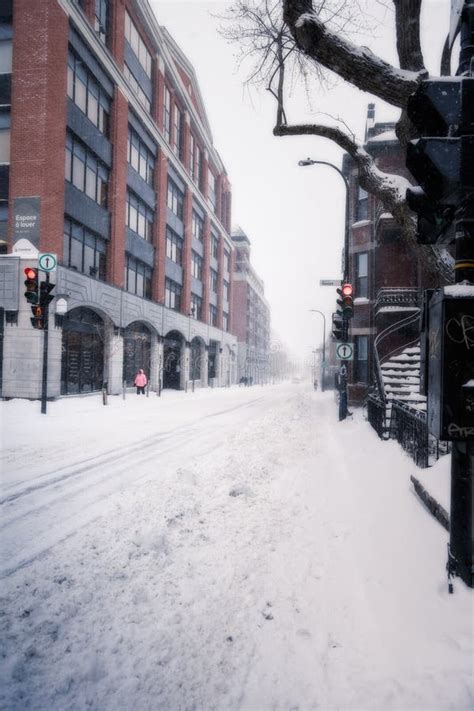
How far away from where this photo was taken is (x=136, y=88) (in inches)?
1049

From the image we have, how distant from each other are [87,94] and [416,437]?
24816 millimetres

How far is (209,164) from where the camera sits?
43.7 metres

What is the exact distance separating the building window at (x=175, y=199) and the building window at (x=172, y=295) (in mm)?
6622

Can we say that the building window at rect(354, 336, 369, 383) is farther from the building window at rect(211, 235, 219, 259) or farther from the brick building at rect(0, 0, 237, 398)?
the building window at rect(211, 235, 219, 259)

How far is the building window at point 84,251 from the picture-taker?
19.6 metres

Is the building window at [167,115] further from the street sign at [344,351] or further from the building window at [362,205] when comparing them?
the street sign at [344,351]

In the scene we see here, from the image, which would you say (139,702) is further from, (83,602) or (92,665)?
(83,602)

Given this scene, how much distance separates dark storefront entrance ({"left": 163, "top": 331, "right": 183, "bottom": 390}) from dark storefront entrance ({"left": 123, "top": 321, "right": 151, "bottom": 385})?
15.7ft

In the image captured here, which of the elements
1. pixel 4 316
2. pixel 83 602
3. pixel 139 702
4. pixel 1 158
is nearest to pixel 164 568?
pixel 83 602

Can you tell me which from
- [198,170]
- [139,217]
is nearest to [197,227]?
[198,170]

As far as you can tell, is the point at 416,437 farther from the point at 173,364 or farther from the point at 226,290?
the point at 226,290

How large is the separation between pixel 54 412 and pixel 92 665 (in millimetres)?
13418

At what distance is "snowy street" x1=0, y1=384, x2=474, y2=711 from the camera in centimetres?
218

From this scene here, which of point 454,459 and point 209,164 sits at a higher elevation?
point 209,164
